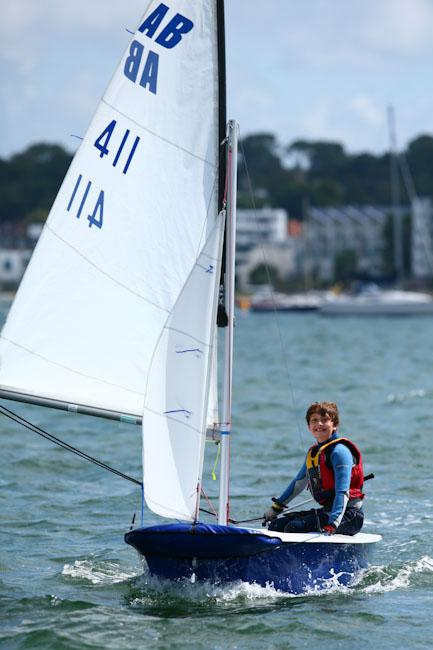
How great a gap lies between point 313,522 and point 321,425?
0.65 metres

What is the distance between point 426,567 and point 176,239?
3.31 m

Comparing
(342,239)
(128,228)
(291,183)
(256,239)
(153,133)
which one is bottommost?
(128,228)

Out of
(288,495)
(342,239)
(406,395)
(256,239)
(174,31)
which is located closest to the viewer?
(174,31)

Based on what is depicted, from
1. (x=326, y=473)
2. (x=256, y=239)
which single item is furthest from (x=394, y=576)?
(x=256, y=239)

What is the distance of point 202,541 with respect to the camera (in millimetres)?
8398

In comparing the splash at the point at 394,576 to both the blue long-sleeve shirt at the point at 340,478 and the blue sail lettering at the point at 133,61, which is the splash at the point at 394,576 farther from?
the blue sail lettering at the point at 133,61

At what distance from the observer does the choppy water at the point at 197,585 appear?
27.7 ft

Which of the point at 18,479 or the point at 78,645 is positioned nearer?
the point at 78,645

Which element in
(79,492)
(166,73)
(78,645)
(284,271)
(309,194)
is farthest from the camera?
(309,194)

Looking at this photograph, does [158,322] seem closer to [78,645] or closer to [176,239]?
[176,239]

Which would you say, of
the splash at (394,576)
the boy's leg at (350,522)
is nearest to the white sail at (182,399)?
the boy's leg at (350,522)

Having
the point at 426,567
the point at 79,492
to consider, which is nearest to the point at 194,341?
the point at 426,567

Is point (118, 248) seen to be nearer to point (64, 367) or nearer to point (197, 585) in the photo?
point (64, 367)

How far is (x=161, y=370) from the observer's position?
8531mm
